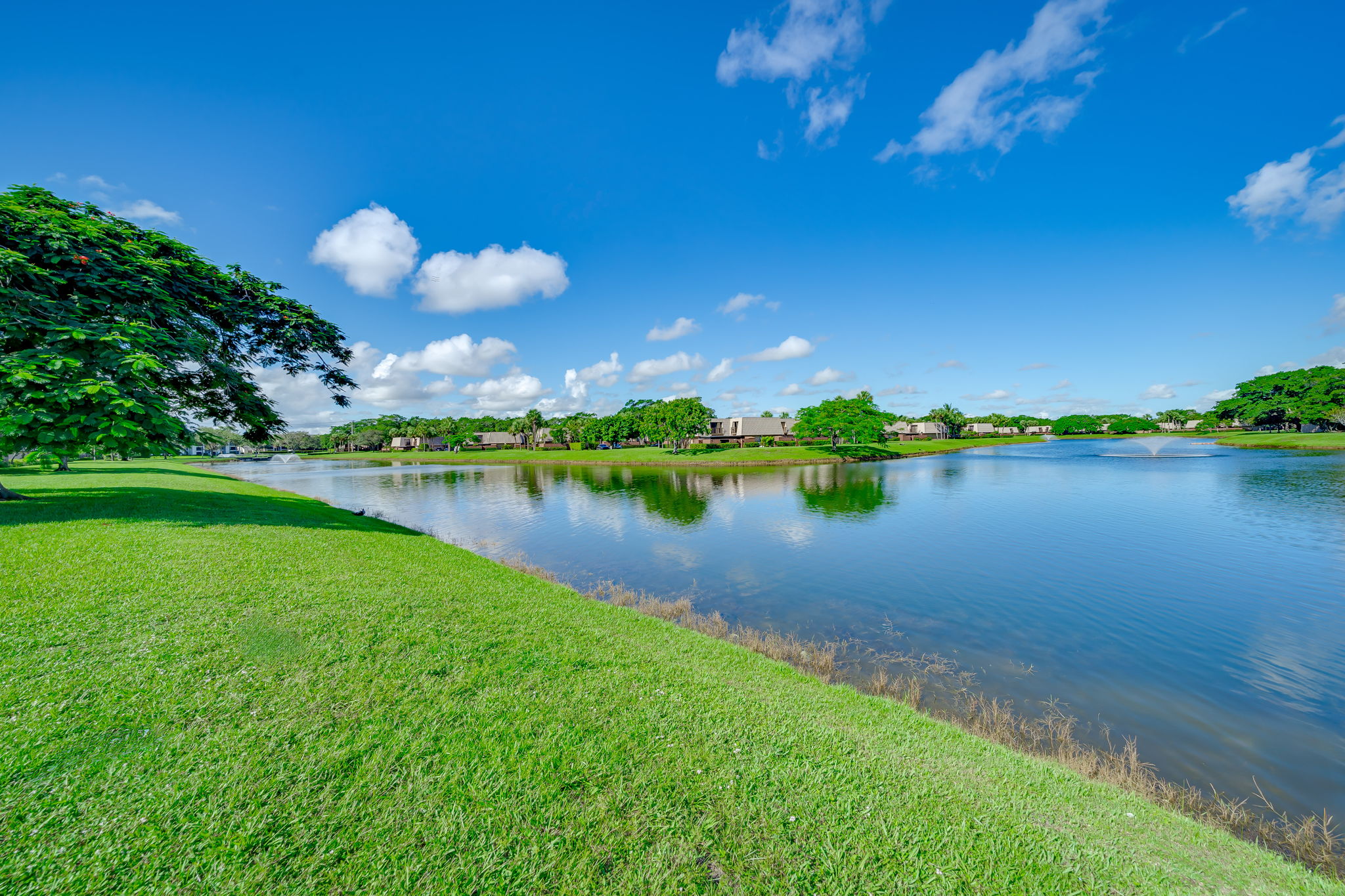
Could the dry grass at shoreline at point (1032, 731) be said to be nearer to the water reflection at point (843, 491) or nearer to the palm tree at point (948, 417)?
the water reflection at point (843, 491)

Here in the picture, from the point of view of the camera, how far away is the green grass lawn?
11.5ft

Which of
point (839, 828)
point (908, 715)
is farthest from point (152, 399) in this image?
point (908, 715)

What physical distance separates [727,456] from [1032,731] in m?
74.3

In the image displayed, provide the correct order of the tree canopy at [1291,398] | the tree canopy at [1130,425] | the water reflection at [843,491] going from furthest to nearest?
the tree canopy at [1130,425], the tree canopy at [1291,398], the water reflection at [843,491]

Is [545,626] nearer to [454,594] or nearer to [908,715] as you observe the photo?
[454,594]

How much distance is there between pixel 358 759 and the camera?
4418 millimetres

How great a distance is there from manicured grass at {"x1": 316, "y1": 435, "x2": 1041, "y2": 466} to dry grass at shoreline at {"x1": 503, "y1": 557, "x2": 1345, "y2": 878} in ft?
197

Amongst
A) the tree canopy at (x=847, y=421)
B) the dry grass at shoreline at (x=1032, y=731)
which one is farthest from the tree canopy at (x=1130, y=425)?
the dry grass at shoreline at (x=1032, y=731)

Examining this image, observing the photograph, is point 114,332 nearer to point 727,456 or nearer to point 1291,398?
point 727,456

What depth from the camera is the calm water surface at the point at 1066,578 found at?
8.52 m

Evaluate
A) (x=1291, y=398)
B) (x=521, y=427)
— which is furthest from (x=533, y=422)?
(x=1291, y=398)

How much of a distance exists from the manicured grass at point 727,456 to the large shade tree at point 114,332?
5937 centimetres

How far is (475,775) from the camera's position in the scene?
439 centimetres

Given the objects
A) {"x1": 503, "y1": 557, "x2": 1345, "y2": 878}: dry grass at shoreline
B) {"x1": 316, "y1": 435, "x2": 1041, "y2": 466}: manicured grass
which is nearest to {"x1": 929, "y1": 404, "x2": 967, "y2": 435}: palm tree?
{"x1": 316, "y1": 435, "x2": 1041, "y2": 466}: manicured grass
